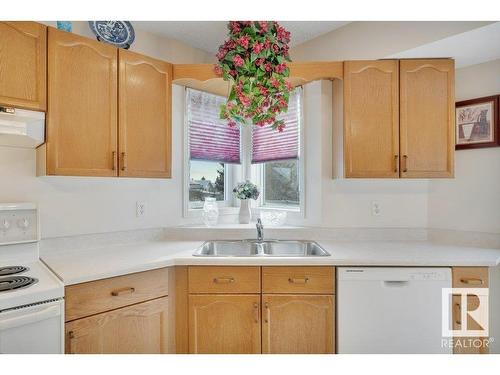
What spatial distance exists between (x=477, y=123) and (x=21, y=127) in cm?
280

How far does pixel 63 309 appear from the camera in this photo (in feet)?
4.26

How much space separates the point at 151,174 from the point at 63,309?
0.93 m

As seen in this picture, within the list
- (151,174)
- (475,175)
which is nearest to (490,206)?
(475,175)

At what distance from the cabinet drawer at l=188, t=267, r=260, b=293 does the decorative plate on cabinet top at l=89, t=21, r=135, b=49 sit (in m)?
1.54

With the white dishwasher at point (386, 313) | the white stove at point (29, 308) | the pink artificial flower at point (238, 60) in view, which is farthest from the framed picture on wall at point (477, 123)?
the white stove at point (29, 308)

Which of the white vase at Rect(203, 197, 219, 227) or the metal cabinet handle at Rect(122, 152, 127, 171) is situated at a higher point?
the metal cabinet handle at Rect(122, 152, 127, 171)

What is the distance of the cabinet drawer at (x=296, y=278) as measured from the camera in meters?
1.71

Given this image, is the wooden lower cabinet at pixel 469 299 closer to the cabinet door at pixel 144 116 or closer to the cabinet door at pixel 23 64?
the cabinet door at pixel 144 116

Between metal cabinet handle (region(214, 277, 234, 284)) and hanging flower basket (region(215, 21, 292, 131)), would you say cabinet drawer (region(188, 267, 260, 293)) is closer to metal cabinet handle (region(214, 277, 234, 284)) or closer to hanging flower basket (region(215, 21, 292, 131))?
metal cabinet handle (region(214, 277, 234, 284))

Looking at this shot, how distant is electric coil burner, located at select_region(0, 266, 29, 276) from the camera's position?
1446 millimetres

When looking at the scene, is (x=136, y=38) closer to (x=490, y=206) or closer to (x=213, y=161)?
(x=213, y=161)

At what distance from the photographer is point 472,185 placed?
6.88 ft

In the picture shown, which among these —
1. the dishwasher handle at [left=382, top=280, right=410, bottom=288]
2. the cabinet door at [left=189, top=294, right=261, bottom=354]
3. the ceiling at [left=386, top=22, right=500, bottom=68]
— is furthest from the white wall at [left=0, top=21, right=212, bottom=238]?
the ceiling at [left=386, top=22, right=500, bottom=68]

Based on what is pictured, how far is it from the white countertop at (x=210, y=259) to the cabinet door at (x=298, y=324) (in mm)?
230
